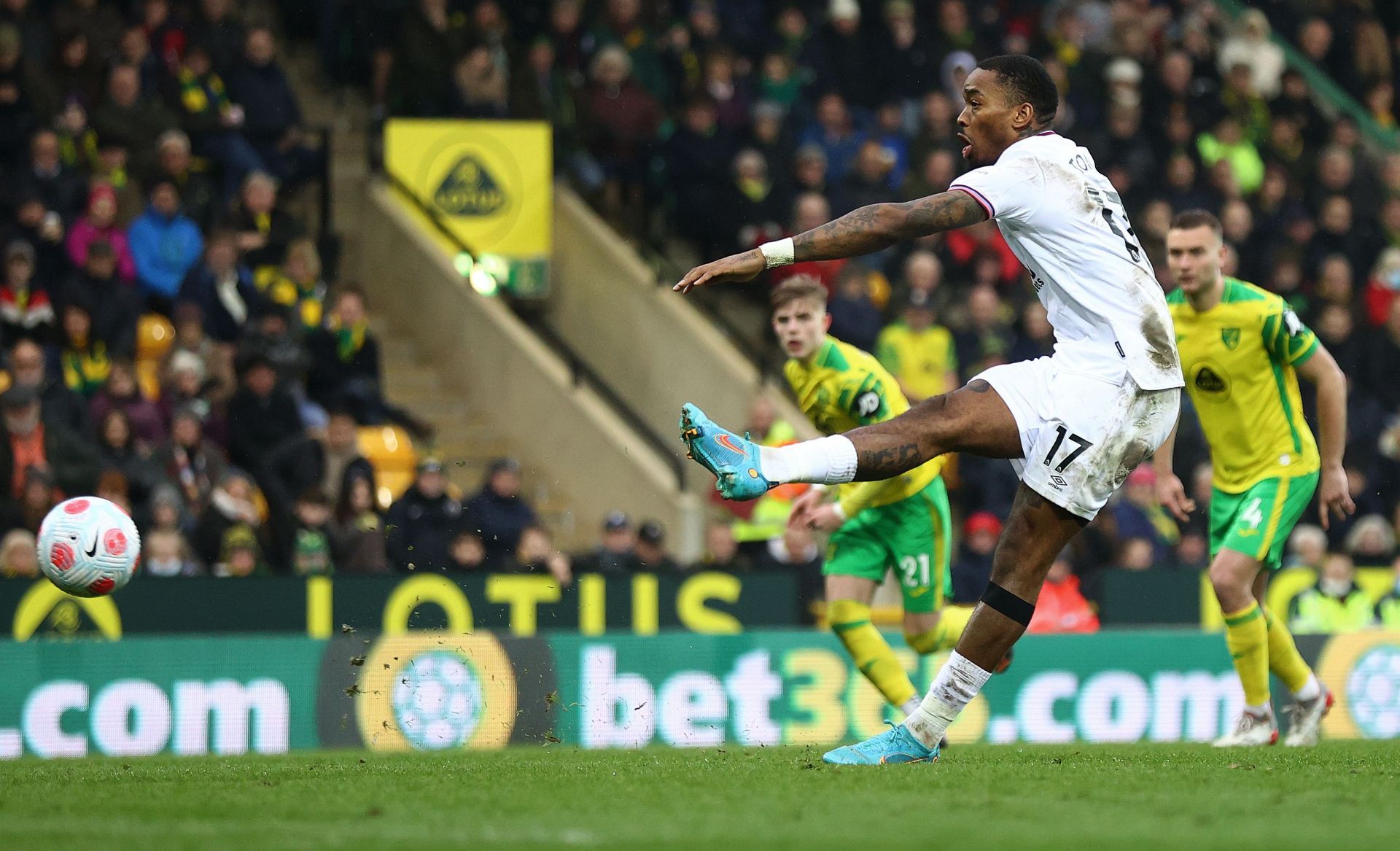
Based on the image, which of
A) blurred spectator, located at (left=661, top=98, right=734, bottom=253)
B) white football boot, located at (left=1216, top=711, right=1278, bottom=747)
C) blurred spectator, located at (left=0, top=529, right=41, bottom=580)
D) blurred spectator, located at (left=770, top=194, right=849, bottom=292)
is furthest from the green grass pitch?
blurred spectator, located at (left=661, top=98, right=734, bottom=253)

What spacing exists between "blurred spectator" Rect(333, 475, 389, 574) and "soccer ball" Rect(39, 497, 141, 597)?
4590 mm

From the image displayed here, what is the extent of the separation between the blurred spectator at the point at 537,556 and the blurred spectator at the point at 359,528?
0.96 m

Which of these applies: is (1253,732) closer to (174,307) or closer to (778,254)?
(778,254)

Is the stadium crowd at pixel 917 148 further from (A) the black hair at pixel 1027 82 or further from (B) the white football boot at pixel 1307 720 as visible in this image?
(A) the black hair at pixel 1027 82

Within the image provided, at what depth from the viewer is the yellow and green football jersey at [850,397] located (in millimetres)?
9539

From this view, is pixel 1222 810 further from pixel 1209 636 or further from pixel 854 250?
pixel 1209 636

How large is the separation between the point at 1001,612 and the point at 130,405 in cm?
806

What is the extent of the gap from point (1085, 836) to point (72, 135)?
38.1 ft

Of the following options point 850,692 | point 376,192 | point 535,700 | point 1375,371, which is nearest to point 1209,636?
point 850,692

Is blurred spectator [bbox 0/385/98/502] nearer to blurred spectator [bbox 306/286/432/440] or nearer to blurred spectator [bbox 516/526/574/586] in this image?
blurred spectator [bbox 306/286/432/440]

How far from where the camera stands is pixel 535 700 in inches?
472

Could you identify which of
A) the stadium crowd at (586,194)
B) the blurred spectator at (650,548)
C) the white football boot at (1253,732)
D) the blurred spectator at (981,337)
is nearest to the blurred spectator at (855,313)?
the stadium crowd at (586,194)

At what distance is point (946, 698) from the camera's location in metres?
7.55

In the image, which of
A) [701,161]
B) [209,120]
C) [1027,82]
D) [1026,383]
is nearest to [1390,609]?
[701,161]
